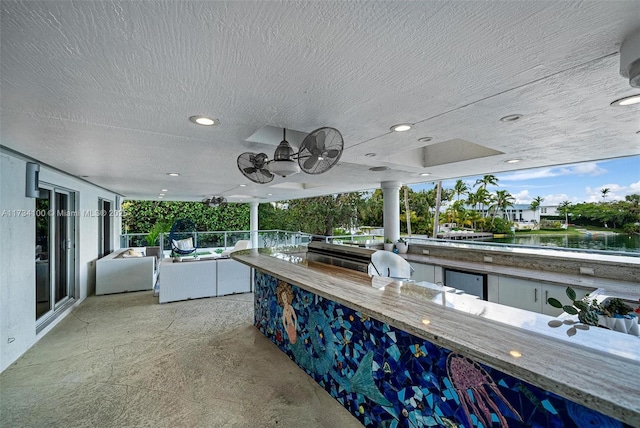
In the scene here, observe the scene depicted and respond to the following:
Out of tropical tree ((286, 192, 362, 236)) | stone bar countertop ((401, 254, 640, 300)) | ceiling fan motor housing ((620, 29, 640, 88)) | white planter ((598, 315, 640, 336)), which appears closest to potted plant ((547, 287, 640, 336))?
white planter ((598, 315, 640, 336))

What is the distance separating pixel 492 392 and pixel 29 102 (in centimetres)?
301

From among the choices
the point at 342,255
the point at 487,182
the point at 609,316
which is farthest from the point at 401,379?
the point at 487,182

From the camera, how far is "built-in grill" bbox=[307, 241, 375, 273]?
269 centimetres

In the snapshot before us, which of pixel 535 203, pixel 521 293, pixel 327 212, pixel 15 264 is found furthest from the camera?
pixel 327 212

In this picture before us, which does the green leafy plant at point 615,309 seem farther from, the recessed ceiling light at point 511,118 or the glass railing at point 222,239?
the glass railing at point 222,239

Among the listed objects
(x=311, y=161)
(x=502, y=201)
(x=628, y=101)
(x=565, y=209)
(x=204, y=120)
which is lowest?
(x=565, y=209)

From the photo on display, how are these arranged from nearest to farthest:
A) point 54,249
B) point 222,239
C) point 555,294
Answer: point 555,294 < point 54,249 < point 222,239

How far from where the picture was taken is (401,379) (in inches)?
67.2

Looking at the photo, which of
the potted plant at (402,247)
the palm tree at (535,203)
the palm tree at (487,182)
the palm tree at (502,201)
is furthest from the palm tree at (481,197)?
the potted plant at (402,247)

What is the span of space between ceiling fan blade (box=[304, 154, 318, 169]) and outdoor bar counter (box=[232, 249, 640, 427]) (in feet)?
2.88

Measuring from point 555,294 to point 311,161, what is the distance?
279cm

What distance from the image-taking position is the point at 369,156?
3.37 meters

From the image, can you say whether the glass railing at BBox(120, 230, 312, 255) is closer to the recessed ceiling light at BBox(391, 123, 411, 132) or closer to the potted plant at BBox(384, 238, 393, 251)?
the potted plant at BBox(384, 238, 393, 251)

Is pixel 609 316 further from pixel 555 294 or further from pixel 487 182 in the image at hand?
pixel 487 182
